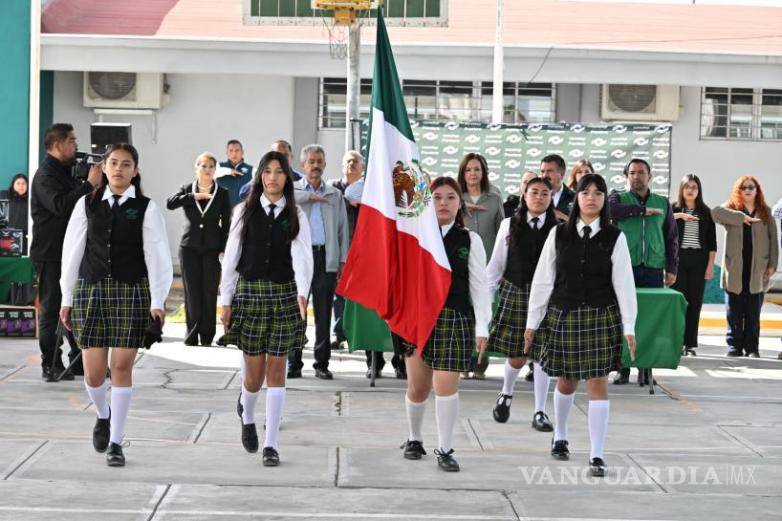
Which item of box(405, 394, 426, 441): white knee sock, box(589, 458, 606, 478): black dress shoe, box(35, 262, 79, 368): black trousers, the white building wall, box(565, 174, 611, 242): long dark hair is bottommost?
box(589, 458, 606, 478): black dress shoe

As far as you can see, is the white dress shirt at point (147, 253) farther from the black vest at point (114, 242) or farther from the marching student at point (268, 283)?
the marching student at point (268, 283)

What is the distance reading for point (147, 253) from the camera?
301 inches

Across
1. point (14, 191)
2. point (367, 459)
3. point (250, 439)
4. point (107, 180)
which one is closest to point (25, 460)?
point (250, 439)

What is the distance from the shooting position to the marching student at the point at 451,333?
756 cm

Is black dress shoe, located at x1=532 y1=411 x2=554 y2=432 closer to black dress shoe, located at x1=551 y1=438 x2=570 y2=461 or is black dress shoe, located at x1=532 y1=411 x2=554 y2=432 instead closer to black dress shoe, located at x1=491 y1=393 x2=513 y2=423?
black dress shoe, located at x1=491 y1=393 x2=513 y2=423

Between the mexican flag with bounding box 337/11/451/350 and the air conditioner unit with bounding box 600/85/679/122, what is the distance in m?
15.1

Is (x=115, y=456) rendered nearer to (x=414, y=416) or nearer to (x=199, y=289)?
(x=414, y=416)

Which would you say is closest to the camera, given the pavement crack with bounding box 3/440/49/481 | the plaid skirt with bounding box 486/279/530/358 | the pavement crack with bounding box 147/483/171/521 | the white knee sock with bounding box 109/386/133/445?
the pavement crack with bounding box 147/483/171/521

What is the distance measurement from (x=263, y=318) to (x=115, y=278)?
877 millimetres

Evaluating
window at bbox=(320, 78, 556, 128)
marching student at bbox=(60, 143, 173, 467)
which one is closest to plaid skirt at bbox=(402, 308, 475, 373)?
marching student at bbox=(60, 143, 173, 467)

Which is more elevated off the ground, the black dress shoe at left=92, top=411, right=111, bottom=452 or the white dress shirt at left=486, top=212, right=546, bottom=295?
the white dress shirt at left=486, top=212, right=546, bottom=295

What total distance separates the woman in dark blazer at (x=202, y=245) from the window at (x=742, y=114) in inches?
500

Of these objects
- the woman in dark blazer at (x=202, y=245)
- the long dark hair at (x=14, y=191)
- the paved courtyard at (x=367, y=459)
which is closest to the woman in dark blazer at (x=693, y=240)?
the paved courtyard at (x=367, y=459)

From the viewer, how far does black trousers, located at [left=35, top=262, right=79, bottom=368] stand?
10672 millimetres
